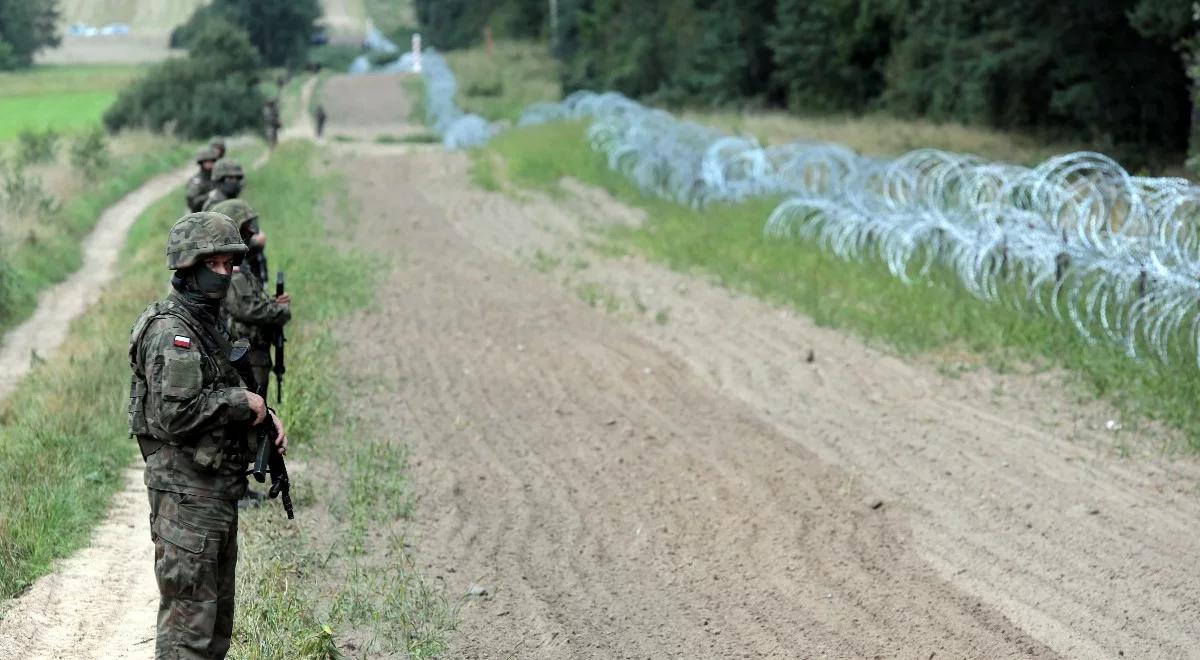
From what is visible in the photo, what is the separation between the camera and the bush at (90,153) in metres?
31.4

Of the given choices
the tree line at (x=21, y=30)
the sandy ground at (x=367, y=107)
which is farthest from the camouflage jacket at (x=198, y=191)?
the tree line at (x=21, y=30)

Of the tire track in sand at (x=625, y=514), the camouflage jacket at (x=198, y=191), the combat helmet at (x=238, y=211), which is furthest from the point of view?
the camouflage jacket at (x=198, y=191)

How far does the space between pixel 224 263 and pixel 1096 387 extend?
776 cm

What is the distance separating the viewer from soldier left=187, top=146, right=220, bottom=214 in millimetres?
12984

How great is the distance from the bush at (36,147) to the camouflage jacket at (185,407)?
1111 inches

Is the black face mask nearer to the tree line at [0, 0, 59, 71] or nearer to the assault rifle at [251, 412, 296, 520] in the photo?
the assault rifle at [251, 412, 296, 520]

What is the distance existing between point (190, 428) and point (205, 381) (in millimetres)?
224

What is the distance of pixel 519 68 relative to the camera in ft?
228

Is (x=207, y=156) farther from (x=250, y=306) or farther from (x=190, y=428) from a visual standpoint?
(x=190, y=428)

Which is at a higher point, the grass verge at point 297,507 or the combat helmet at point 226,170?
the combat helmet at point 226,170

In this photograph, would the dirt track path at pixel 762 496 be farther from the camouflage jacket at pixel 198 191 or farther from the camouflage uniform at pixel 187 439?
the camouflage jacket at pixel 198 191

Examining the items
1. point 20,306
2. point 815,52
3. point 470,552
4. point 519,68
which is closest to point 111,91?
point 519,68

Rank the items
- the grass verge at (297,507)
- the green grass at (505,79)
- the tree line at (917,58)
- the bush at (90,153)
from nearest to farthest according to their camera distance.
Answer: the grass verge at (297,507), the tree line at (917,58), the bush at (90,153), the green grass at (505,79)

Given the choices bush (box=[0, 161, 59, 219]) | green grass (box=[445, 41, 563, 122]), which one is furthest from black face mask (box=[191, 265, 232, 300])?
green grass (box=[445, 41, 563, 122])
